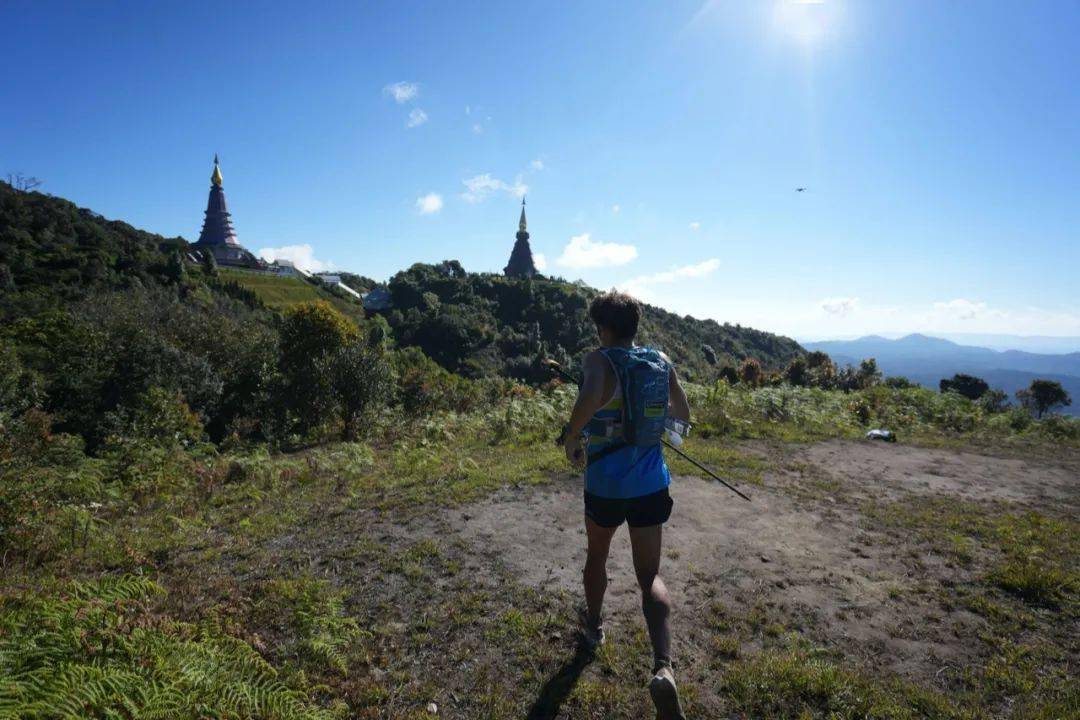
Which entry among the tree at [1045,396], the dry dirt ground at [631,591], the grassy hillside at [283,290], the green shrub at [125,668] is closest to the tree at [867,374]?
the tree at [1045,396]

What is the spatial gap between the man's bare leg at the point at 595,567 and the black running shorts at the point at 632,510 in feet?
0.31

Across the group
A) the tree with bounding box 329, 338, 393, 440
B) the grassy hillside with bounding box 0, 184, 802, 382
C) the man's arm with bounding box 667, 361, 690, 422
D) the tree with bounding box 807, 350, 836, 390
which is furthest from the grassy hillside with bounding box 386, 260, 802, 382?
the man's arm with bounding box 667, 361, 690, 422

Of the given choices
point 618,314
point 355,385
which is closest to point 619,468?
point 618,314

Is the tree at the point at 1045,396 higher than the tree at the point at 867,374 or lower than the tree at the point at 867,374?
lower

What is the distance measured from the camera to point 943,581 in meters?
4.21

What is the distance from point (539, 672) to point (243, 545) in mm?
3441

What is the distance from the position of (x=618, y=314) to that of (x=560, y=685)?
2.31 m

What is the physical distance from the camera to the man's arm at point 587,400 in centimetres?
263

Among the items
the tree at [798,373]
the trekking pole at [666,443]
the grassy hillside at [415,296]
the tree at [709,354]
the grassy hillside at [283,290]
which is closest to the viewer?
the trekking pole at [666,443]

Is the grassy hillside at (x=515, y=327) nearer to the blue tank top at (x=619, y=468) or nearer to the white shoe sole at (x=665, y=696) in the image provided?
the blue tank top at (x=619, y=468)

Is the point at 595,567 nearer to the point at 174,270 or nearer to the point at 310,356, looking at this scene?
the point at 310,356

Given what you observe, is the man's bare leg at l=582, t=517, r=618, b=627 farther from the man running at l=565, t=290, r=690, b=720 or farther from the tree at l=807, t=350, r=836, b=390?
the tree at l=807, t=350, r=836, b=390

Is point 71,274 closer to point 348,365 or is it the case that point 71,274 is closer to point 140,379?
point 140,379

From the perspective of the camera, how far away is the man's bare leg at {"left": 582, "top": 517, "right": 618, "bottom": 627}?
9.18 ft
